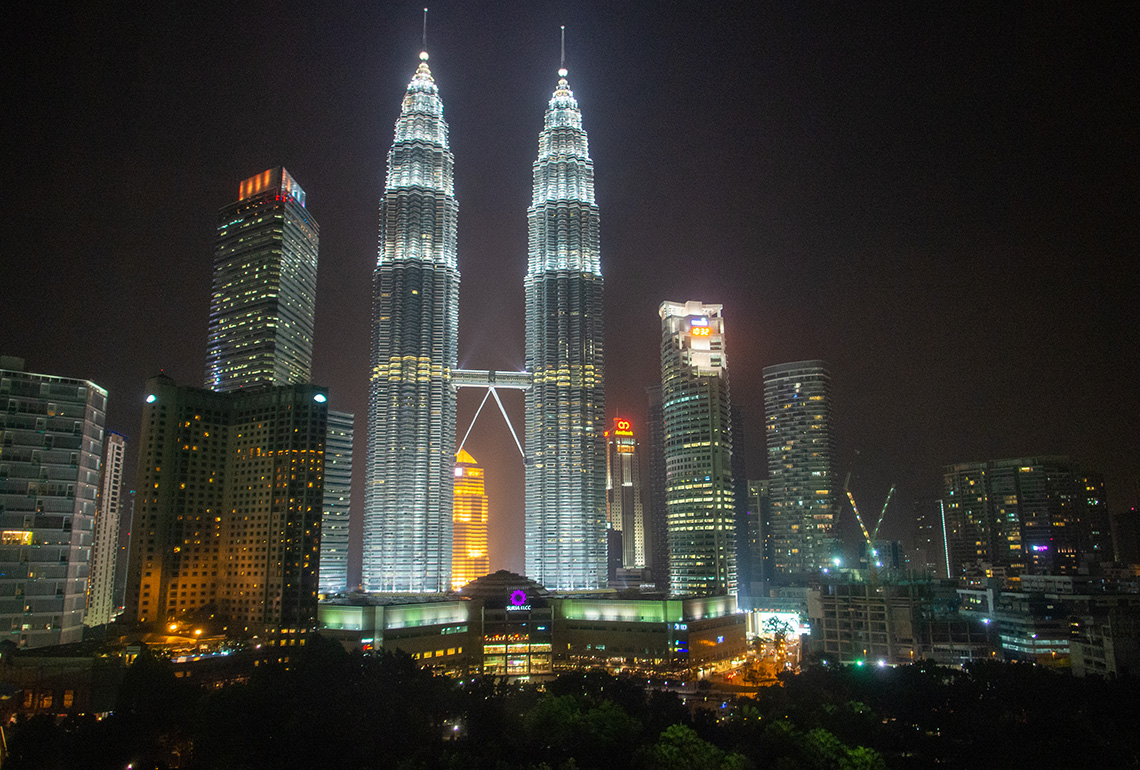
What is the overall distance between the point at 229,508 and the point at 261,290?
189 ft

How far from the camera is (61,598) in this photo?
282 feet

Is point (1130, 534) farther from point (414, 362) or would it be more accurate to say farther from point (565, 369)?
point (414, 362)

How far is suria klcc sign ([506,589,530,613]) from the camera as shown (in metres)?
138

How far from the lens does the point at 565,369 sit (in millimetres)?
178375

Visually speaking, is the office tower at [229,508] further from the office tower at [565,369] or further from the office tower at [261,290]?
the office tower at [565,369]

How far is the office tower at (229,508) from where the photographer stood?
125062 millimetres

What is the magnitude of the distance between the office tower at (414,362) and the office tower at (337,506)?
1684cm

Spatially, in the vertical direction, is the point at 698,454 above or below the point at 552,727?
above

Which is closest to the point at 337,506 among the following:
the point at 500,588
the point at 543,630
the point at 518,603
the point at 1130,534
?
the point at 500,588

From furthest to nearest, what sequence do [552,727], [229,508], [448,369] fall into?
[448,369], [229,508], [552,727]

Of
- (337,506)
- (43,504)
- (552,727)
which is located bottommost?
(552,727)

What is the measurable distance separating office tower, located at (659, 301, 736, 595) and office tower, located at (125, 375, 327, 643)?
7519 centimetres

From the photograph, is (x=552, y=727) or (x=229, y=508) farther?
(x=229, y=508)

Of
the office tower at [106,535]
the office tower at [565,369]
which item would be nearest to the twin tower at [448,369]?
the office tower at [565,369]
